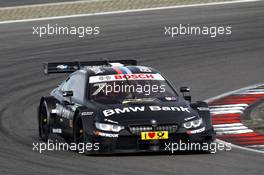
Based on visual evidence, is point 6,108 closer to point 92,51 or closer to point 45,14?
point 92,51

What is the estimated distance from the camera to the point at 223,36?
2758cm

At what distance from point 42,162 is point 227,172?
263 centimetres

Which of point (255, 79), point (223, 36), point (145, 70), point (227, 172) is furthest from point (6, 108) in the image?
point (223, 36)

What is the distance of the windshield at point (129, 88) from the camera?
14844 millimetres

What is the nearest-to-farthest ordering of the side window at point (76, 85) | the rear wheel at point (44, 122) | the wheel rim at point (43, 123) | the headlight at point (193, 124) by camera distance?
1. the headlight at point (193, 124)
2. the side window at point (76, 85)
3. the rear wheel at point (44, 122)
4. the wheel rim at point (43, 123)

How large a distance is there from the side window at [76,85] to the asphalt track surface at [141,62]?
0.99 metres

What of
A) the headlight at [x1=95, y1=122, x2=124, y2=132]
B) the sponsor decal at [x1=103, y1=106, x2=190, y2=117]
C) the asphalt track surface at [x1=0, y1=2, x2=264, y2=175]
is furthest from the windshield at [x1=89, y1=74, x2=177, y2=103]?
the asphalt track surface at [x1=0, y1=2, x2=264, y2=175]

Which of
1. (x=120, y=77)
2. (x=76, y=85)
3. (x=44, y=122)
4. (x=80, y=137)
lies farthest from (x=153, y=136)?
(x=44, y=122)

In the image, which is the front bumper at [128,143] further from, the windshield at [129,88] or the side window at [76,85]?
the side window at [76,85]

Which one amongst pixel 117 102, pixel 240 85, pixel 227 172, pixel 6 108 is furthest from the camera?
pixel 240 85

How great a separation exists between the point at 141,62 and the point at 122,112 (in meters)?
10.8

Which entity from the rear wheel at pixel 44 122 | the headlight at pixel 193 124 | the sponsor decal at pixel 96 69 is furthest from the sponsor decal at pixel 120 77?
the headlight at pixel 193 124

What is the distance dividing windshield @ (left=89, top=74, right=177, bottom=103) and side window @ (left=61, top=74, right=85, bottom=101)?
180mm

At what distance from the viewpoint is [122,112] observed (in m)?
14.1
